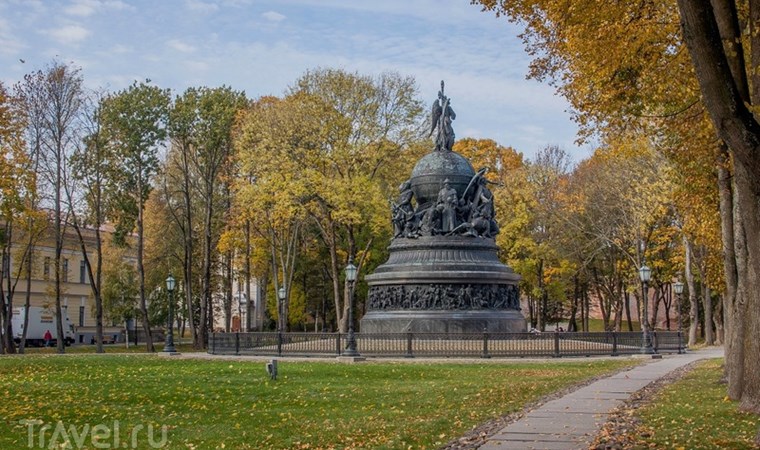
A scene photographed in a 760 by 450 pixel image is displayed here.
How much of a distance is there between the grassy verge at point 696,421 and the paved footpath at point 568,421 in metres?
0.67

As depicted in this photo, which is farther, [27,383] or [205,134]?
[205,134]

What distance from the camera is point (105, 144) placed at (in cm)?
4934

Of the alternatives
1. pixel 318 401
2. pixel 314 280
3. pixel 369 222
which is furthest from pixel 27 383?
pixel 314 280

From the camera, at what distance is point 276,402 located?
1580 centimetres

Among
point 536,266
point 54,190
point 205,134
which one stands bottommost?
point 536,266

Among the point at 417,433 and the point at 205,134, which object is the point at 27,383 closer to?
the point at 417,433

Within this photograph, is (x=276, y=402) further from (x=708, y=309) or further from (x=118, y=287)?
(x=118, y=287)

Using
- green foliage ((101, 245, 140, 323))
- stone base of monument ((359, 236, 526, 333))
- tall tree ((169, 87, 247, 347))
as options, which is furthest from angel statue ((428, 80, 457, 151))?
green foliage ((101, 245, 140, 323))

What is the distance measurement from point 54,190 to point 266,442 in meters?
41.1

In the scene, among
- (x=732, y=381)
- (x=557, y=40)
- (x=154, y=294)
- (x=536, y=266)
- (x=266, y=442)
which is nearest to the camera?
(x=266, y=442)

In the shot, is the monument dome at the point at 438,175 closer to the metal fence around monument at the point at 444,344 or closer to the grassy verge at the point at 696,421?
the metal fence around monument at the point at 444,344

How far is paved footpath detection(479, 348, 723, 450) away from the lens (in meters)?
10.7

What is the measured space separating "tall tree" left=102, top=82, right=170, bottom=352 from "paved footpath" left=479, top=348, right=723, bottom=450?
34874 mm

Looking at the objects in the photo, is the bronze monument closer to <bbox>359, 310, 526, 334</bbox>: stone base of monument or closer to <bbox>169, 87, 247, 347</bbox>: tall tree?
<bbox>359, 310, 526, 334</bbox>: stone base of monument
